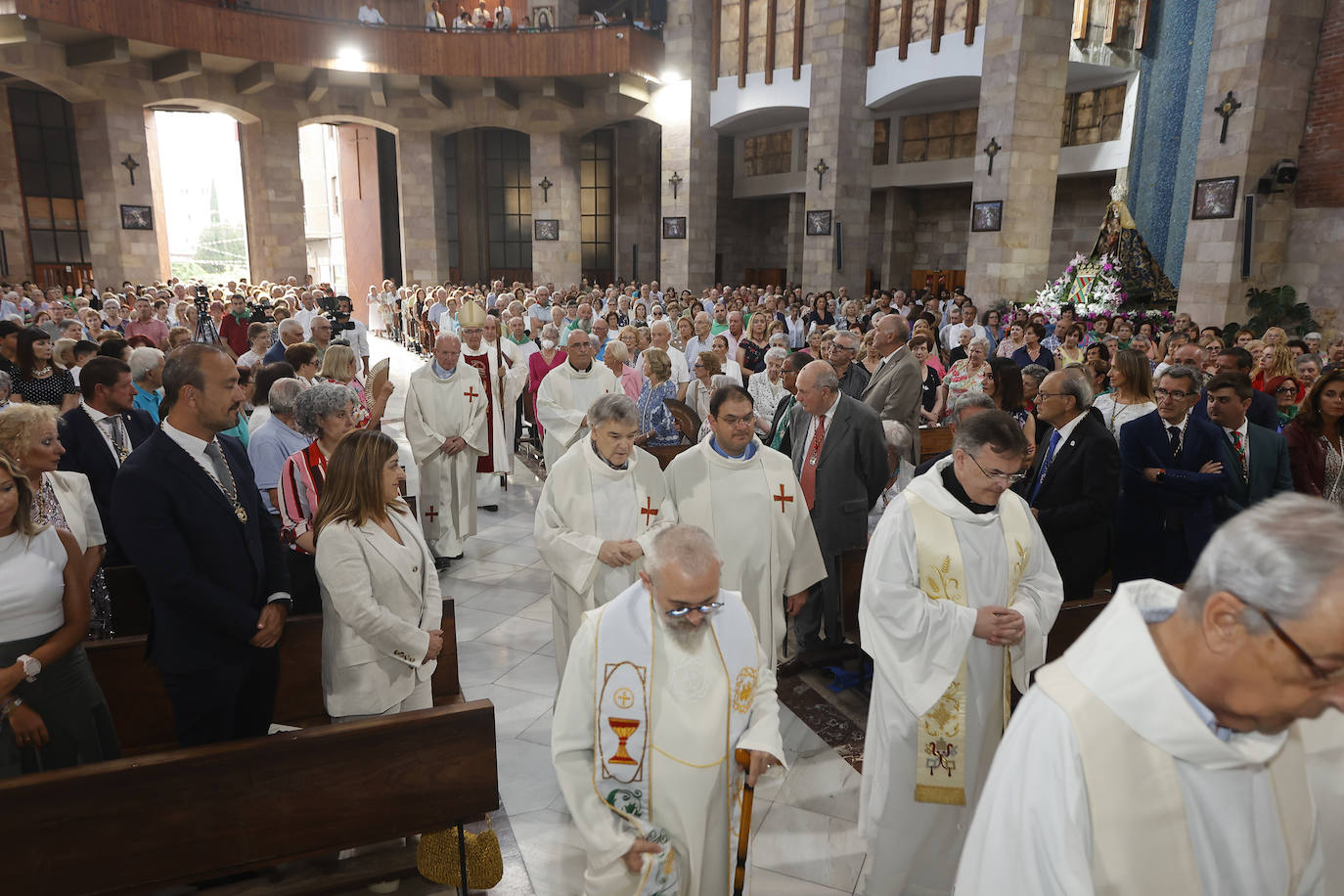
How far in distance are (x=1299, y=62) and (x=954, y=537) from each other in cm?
1084

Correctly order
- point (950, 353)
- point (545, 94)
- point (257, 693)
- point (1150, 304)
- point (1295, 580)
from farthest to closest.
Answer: point (545, 94), point (1150, 304), point (950, 353), point (257, 693), point (1295, 580)

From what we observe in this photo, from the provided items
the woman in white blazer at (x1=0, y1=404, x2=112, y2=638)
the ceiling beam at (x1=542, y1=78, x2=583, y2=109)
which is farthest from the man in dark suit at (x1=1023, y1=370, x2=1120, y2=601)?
the ceiling beam at (x1=542, y1=78, x2=583, y2=109)

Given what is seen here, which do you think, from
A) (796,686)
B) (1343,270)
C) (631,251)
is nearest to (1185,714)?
(796,686)

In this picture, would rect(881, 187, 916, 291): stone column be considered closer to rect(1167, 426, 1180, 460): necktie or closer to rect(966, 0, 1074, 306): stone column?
rect(966, 0, 1074, 306): stone column

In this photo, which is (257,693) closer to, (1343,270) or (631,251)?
(1343,270)

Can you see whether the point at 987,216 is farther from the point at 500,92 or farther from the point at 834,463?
the point at 500,92

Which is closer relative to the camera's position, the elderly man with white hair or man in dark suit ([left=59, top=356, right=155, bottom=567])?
man in dark suit ([left=59, top=356, right=155, bottom=567])

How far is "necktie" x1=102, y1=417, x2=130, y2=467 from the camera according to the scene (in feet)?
13.7

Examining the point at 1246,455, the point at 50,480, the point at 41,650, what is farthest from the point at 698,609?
the point at 1246,455

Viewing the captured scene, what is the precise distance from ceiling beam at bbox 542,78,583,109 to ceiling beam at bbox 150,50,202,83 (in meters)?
7.39

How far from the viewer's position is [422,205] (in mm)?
21906

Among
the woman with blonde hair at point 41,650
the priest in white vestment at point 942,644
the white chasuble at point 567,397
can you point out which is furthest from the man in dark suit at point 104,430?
the priest in white vestment at point 942,644

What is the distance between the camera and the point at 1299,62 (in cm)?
1000

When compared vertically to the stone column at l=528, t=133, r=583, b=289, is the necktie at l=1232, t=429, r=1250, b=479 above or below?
below
